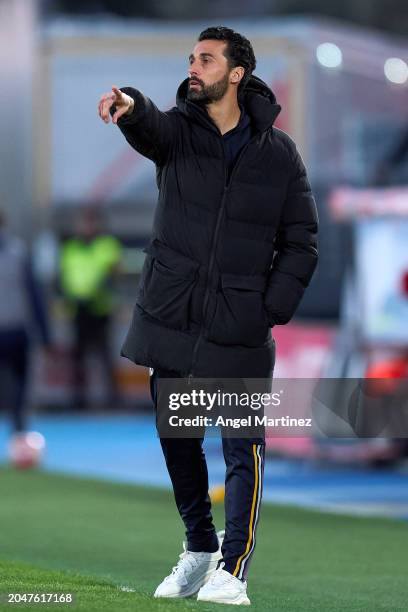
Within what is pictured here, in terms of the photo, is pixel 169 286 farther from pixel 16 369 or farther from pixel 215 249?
pixel 16 369

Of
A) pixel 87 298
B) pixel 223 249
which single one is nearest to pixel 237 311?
pixel 223 249

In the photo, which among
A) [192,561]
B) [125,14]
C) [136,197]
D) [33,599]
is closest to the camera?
[33,599]

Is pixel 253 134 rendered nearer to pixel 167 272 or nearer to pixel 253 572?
pixel 167 272

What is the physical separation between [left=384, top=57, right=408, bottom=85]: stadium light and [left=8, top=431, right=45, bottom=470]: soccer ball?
5775 millimetres

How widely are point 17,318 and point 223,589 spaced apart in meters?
7.50

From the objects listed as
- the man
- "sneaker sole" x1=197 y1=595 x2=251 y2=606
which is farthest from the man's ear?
"sneaker sole" x1=197 y1=595 x2=251 y2=606

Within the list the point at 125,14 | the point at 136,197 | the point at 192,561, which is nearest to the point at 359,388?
the point at 192,561

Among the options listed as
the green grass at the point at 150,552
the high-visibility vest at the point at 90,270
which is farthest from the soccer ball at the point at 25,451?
the high-visibility vest at the point at 90,270

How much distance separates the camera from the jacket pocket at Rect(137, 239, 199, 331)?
6465mm

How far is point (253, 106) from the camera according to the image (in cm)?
666

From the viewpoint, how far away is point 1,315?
13727 millimetres

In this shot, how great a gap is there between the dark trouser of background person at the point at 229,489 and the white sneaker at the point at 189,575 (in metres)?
0.04

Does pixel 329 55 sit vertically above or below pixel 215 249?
above

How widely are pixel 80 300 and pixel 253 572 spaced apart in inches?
453
